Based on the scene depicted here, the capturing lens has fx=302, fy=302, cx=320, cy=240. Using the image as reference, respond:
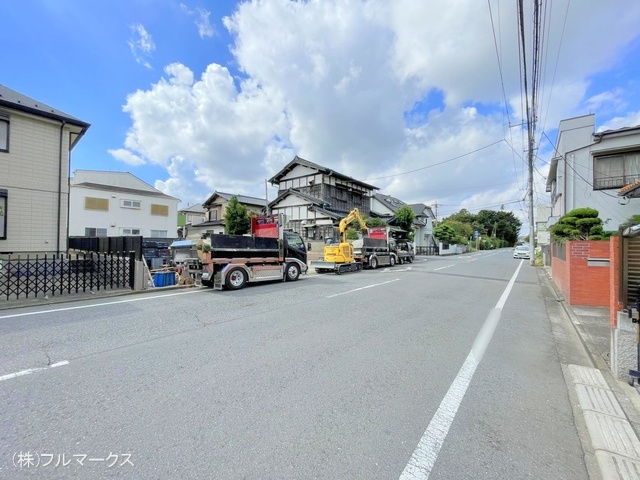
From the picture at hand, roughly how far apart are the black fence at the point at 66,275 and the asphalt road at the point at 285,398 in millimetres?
2985

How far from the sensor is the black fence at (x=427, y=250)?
43.2m

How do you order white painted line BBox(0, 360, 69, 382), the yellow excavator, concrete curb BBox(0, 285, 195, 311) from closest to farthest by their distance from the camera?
white painted line BBox(0, 360, 69, 382) → concrete curb BBox(0, 285, 195, 311) → the yellow excavator

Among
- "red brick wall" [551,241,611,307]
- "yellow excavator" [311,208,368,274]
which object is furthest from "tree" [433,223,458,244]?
"red brick wall" [551,241,611,307]

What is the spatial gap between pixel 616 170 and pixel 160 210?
102 ft

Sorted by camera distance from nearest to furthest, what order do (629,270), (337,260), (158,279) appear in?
(629,270) < (158,279) < (337,260)

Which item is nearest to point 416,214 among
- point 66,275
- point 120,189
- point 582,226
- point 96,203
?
point 582,226

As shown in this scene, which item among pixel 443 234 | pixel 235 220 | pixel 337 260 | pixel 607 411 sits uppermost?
pixel 235 220

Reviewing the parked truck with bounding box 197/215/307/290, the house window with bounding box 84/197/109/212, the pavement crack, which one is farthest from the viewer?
the house window with bounding box 84/197/109/212

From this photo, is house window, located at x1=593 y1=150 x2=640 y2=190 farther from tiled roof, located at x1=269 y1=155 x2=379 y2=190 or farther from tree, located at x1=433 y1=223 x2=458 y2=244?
tree, located at x1=433 y1=223 x2=458 y2=244

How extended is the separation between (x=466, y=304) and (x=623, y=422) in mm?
5586

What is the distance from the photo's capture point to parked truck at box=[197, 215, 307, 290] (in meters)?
10.9

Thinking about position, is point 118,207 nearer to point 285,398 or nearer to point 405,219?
point 405,219

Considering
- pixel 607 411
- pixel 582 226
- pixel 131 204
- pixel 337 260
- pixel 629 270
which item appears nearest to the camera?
pixel 607 411

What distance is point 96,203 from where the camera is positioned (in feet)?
77.0
